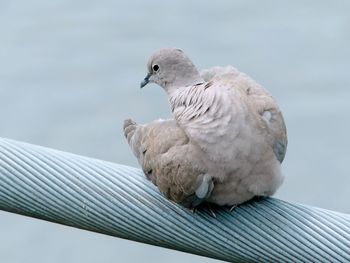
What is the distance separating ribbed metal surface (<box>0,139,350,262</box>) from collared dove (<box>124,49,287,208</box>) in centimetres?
38

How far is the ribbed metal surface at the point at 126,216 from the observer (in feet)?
7.47

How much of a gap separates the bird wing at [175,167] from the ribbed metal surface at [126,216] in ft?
1.17

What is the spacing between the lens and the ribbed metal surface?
228 centimetres

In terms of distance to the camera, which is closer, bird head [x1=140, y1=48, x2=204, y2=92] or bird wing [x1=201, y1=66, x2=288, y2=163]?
bird wing [x1=201, y1=66, x2=288, y2=163]

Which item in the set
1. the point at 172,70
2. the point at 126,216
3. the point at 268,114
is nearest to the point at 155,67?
the point at 172,70

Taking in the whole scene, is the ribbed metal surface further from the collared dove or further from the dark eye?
the dark eye

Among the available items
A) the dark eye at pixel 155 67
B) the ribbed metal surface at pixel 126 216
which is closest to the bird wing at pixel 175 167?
the ribbed metal surface at pixel 126 216

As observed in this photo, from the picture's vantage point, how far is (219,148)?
9.38 ft

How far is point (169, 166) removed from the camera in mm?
2891

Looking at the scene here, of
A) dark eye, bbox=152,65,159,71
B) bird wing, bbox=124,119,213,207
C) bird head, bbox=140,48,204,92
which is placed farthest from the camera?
dark eye, bbox=152,65,159,71

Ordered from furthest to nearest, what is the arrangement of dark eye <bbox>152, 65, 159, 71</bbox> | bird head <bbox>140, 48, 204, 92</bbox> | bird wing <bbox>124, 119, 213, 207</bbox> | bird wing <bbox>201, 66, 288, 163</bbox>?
dark eye <bbox>152, 65, 159, 71</bbox>
bird head <bbox>140, 48, 204, 92</bbox>
bird wing <bbox>201, 66, 288, 163</bbox>
bird wing <bbox>124, 119, 213, 207</bbox>

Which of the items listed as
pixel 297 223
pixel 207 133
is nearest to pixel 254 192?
pixel 207 133

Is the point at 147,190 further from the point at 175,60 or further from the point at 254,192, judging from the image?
the point at 175,60

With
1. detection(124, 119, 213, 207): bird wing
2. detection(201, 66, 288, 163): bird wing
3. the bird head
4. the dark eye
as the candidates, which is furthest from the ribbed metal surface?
the dark eye
